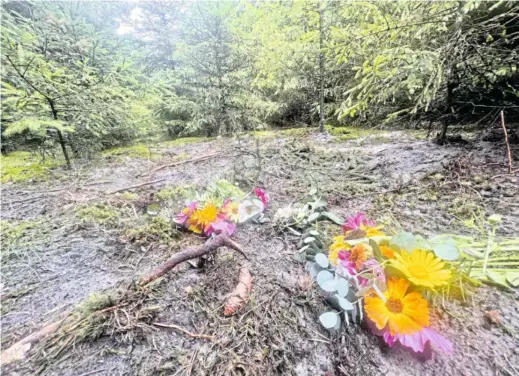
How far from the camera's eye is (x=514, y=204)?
129 cm

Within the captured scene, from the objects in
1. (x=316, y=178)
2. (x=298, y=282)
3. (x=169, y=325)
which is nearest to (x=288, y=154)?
(x=316, y=178)

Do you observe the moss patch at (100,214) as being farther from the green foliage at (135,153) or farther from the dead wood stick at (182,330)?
the green foliage at (135,153)

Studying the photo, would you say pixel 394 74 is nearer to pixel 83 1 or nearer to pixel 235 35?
pixel 235 35

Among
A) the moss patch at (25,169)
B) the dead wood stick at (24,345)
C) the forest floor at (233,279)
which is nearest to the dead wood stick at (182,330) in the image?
the forest floor at (233,279)

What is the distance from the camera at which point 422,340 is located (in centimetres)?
62

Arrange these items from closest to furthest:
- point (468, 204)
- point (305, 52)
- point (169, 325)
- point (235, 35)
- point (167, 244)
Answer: point (169, 325), point (167, 244), point (468, 204), point (305, 52), point (235, 35)

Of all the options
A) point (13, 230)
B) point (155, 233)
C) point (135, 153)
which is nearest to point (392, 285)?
point (155, 233)

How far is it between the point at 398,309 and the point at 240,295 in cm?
54

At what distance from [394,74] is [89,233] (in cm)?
269

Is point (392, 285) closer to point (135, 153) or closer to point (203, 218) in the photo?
point (203, 218)

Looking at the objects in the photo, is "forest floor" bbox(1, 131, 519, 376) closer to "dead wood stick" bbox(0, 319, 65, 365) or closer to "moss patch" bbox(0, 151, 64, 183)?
"dead wood stick" bbox(0, 319, 65, 365)

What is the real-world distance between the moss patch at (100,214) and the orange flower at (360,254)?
4.80ft

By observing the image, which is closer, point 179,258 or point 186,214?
point 179,258

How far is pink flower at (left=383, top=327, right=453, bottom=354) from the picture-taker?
0.61 meters
